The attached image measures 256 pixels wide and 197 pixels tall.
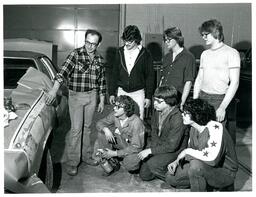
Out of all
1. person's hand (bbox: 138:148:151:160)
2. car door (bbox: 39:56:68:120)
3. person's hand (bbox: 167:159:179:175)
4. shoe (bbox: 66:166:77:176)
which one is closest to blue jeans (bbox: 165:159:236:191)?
person's hand (bbox: 167:159:179:175)

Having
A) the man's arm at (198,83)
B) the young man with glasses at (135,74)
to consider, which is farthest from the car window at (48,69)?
the man's arm at (198,83)

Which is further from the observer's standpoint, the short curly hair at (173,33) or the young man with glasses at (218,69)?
the short curly hair at (173,33)

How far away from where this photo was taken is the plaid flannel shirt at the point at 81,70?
10.3 feet

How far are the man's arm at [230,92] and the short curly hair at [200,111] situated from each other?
180 mm

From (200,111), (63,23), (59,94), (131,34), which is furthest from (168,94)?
(63,23)

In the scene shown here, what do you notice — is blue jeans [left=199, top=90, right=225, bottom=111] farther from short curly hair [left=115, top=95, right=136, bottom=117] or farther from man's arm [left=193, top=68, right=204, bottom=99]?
short curly hair [left=115, top=95, right=136, bottom=117]

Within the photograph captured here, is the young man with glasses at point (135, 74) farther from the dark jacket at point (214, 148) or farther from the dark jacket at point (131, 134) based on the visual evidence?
the dark jacket at point (214, 148)

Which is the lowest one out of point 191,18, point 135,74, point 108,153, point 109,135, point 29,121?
point 108,153

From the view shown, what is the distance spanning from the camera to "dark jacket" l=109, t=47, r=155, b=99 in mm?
3367

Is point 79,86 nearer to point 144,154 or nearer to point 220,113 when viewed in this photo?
point 144,154

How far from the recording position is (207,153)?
2.52 metres

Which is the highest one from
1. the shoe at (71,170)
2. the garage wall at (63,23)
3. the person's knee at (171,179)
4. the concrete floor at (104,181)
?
the garage wall at (63,23)

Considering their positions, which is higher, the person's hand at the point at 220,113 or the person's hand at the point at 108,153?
the person's hand at the point at 220,113

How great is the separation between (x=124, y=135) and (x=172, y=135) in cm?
53
